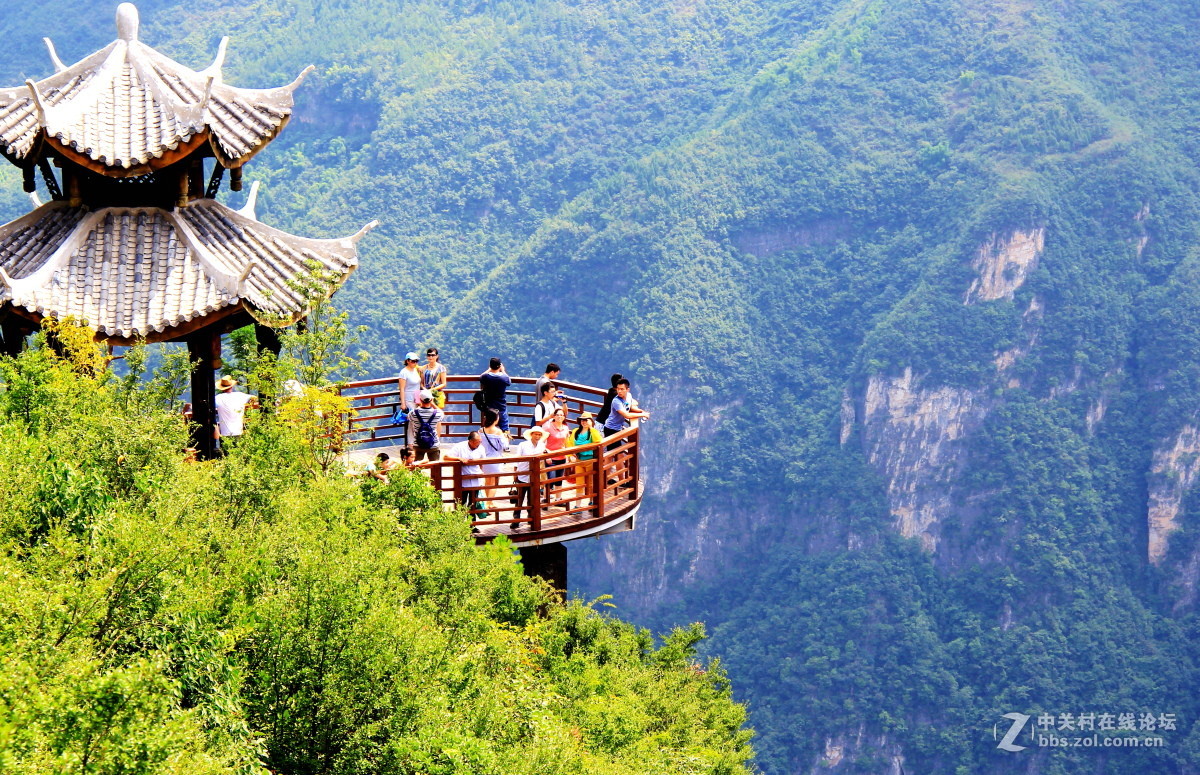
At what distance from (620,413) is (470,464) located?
11.0ft

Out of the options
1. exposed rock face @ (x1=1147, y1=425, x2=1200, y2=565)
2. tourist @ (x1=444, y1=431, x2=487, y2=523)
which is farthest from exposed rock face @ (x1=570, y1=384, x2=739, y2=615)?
tourist @ (x1=444, y1=431, x2=487, y2=523)

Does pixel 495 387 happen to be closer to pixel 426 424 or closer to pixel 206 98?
pixel 426 424

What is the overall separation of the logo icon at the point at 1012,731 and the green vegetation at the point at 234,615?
97.4 m

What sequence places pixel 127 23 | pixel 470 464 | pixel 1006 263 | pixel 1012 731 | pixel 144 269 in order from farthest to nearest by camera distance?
pixel 1006 263
pixel 1012 731
pixel 470 464
pixel 127 23
pixel 144 269

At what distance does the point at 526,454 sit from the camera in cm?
2039

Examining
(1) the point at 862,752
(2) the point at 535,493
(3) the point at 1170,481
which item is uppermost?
(3) the point at 1170,481

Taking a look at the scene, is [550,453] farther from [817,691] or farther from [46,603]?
[817,691]

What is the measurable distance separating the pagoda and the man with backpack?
241 centimetres

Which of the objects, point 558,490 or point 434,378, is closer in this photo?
point 558,490

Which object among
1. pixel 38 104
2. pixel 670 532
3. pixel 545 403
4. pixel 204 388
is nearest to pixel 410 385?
pixel 545 403

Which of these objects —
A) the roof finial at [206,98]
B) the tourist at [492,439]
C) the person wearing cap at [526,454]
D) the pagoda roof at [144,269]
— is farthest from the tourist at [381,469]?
the roof finial at [206,98]

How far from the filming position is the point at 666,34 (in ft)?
586

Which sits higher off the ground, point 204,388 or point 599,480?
point 204,388

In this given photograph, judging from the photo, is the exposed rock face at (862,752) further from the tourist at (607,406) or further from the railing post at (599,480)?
the railing post at (599,480)
